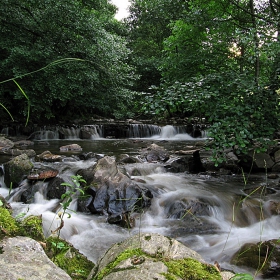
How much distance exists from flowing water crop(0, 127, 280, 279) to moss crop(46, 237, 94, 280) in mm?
1176

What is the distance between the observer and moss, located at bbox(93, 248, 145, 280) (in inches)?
64.6

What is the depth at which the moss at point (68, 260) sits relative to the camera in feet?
6.63

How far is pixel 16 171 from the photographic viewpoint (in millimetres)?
6461

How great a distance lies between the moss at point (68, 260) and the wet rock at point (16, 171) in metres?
4.60

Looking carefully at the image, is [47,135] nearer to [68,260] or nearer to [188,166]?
[188,166]

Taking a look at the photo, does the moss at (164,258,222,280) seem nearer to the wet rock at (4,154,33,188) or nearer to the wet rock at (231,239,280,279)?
the wet rock at (231,239,280,279)

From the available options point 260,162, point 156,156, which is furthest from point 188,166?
point 260,162

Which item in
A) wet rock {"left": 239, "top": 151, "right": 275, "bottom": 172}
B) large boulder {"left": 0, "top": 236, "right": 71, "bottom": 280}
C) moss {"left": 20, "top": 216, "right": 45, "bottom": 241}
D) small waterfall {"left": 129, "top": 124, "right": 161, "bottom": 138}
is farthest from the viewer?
small waterfall {"left": 129, "top": 124, "right": 161, "bottom": 138}

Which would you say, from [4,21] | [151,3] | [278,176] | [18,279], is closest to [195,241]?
[18,279]

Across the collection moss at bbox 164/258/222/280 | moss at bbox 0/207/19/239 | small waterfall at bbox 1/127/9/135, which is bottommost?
moss at bbox 164/258/222/280

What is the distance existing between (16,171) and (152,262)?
18.9 feet

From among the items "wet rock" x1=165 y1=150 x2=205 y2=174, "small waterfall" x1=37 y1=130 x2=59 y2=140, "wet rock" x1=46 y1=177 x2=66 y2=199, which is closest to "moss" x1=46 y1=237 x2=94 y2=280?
"wet rock" x1=46 y1=177 x2=66 y2=199

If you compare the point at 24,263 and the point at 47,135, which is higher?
the point at 47,135

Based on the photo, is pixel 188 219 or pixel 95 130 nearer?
pixel 188 219
